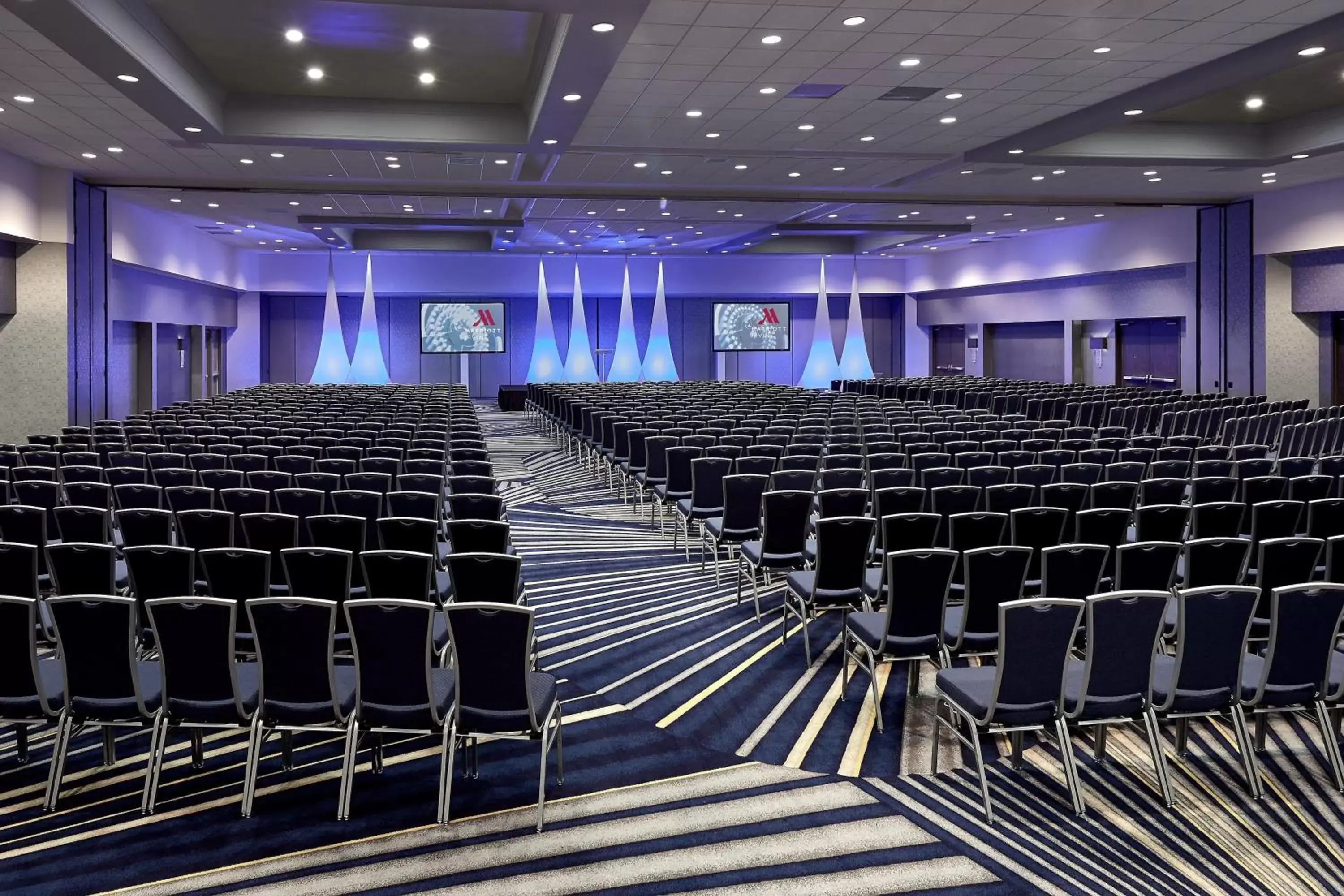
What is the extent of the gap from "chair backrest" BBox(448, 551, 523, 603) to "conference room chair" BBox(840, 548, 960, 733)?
1.79m

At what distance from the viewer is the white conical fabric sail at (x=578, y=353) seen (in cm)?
3203

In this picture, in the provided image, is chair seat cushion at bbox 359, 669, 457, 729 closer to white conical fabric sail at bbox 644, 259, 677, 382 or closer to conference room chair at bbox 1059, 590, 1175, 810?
conference room chair at bbox 1059, 590, 1175, 810

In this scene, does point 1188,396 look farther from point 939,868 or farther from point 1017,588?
point 939,868

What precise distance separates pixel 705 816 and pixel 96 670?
8.41 ft

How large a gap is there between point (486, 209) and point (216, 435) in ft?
39.3

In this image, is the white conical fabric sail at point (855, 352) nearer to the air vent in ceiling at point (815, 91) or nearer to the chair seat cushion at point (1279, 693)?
the air vent in ceiling at point (815, 91)

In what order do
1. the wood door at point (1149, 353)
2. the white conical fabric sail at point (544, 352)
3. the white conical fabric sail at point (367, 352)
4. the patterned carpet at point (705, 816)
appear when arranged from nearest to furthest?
the patterned carpet at point (705, 816) → the wood door at point (1149, 353) → the white conical fabric sail at point (367, 352) → the white conical fabric sail at point (544, 352)

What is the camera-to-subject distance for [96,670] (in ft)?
15.2

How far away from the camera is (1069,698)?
4.71 meters

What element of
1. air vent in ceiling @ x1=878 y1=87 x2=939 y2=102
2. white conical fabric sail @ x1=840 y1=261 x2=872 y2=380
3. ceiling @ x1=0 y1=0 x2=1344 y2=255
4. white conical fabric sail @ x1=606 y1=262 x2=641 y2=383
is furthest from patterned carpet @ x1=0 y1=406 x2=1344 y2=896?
white conical fabric sail @ x1=606 y1=262 x2=641 y2=383

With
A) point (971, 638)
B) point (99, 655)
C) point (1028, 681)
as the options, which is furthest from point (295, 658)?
point (971, 638)

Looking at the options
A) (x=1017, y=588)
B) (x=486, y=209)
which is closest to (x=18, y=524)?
(x=1017, y=588)

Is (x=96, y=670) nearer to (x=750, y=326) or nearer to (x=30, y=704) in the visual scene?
(x=30, y=704)

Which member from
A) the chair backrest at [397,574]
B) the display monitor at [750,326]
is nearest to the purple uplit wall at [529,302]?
the display monitor at [750,326]
